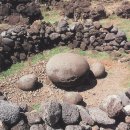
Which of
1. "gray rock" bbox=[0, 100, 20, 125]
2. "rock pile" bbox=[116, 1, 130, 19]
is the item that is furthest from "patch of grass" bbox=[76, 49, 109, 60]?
"gray rock" bbox=[0, 100, 20, 125]

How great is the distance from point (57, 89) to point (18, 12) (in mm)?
5742

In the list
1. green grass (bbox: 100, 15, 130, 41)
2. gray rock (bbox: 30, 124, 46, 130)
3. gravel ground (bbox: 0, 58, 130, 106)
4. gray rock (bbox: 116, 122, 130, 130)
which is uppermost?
gray rock (bbox: 30, 124, 46, 130)

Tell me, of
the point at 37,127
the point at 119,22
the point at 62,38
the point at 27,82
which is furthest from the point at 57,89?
the point at 119,22

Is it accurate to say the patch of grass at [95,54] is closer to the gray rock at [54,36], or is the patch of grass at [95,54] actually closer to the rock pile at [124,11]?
the gray rock at [54,36]

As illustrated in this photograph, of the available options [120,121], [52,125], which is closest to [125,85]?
[120,121]

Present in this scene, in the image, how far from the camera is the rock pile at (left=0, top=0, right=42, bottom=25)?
1997 centimetres

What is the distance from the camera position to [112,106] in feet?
42.7

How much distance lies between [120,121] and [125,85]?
2909 millimetres

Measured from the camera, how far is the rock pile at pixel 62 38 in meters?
17.3

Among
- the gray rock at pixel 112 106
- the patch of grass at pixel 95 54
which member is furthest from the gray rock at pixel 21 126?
the patch of grass at pixel 95 54

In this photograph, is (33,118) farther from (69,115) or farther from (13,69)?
(13,69)

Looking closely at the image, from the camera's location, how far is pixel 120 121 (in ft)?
43.0

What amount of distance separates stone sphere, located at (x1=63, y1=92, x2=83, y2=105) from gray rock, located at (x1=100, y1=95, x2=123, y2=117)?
1607 mm

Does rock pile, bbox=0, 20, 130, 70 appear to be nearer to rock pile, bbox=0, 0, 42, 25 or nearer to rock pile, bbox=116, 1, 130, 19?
rock pile, bbox=0, 0, 42, 25
